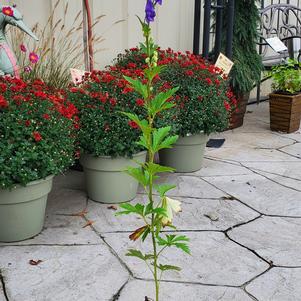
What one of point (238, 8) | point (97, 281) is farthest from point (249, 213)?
point (238, 8)

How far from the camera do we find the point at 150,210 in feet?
4.59

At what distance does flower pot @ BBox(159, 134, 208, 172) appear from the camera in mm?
3527

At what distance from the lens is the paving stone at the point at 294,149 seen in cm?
424

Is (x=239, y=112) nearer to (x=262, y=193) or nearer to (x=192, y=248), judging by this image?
(x=262, y=193)

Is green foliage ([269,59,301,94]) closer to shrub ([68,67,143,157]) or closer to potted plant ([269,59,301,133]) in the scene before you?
potted plant ([269,59,301,133])

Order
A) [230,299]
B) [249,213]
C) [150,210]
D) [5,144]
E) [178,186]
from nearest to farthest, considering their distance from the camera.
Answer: [150,210] < [230,299] < [5,144] < [249,213] < [178,186]

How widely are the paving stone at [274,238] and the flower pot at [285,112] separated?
209cm

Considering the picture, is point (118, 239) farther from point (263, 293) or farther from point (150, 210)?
point (150, 210)

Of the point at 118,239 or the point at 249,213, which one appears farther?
the point at 249,213

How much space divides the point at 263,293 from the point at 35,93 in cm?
147

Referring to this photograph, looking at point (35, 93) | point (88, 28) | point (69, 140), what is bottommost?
point (69, 140)

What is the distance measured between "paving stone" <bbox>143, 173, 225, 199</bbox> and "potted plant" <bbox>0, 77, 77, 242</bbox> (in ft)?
3.22

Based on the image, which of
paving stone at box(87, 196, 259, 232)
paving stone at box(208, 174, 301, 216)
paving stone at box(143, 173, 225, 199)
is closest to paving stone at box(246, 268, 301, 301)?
paving stone at box(87, 196, 259, 232)

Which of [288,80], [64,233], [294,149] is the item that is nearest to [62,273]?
[64,233]
